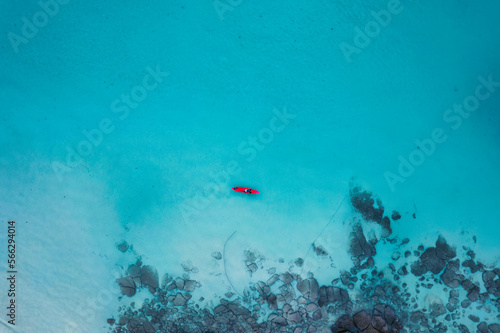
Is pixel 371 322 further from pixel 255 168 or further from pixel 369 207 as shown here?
pixel 255 168

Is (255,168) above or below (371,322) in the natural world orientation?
above

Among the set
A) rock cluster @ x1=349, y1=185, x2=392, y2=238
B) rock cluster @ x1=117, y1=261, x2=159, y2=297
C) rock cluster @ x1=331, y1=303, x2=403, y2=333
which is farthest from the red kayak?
rock cluster @ x1=331, y1=303, x2=403, y2=333

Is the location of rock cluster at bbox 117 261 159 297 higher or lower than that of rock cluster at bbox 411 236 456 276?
lower

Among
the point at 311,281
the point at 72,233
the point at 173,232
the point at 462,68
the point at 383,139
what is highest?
the point at 462,68

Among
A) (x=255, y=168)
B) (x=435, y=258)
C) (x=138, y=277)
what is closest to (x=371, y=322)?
(x=435, y=258)

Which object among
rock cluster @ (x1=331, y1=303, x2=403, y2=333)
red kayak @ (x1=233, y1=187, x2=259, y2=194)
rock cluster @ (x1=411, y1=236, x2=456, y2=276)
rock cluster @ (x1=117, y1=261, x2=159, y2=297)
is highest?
rock cluster @ (x1=411, y1=236, x2=456, y2=276)

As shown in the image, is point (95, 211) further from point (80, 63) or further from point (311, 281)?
point (311, 281)

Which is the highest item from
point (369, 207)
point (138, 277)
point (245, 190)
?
point (369, 207)

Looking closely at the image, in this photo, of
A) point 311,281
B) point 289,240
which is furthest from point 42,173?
point 311,281

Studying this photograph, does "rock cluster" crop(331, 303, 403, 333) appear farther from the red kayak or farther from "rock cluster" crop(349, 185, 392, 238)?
the red kayak
